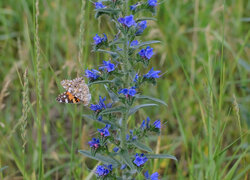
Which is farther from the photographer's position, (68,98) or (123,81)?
(68,98)

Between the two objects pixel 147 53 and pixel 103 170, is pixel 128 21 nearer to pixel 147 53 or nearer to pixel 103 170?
pixel 147 53

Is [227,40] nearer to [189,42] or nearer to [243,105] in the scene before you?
[189,42]

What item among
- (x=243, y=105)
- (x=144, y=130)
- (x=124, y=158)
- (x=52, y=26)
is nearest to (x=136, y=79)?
(x=144, y=130)

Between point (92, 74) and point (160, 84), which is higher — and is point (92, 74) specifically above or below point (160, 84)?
above

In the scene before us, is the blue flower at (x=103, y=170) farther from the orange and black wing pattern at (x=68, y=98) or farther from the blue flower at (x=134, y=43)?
the blue flower at (x=134, y=43)

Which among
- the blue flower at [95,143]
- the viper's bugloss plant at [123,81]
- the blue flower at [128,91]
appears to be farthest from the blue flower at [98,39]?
the blue flower at [95,143]

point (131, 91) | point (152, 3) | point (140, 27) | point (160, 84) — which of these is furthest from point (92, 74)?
point (160, 84)

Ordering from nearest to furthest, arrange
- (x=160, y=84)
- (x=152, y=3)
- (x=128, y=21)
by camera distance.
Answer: (x=128, y=21)
(x=152, y=3)
(x=160, y=84)

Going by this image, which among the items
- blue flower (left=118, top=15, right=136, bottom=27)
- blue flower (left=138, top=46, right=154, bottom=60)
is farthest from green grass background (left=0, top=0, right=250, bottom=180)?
blue flower (left=118, top=15, right=136, bottom=27)

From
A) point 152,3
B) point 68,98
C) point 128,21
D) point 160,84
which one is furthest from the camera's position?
point 160,84
